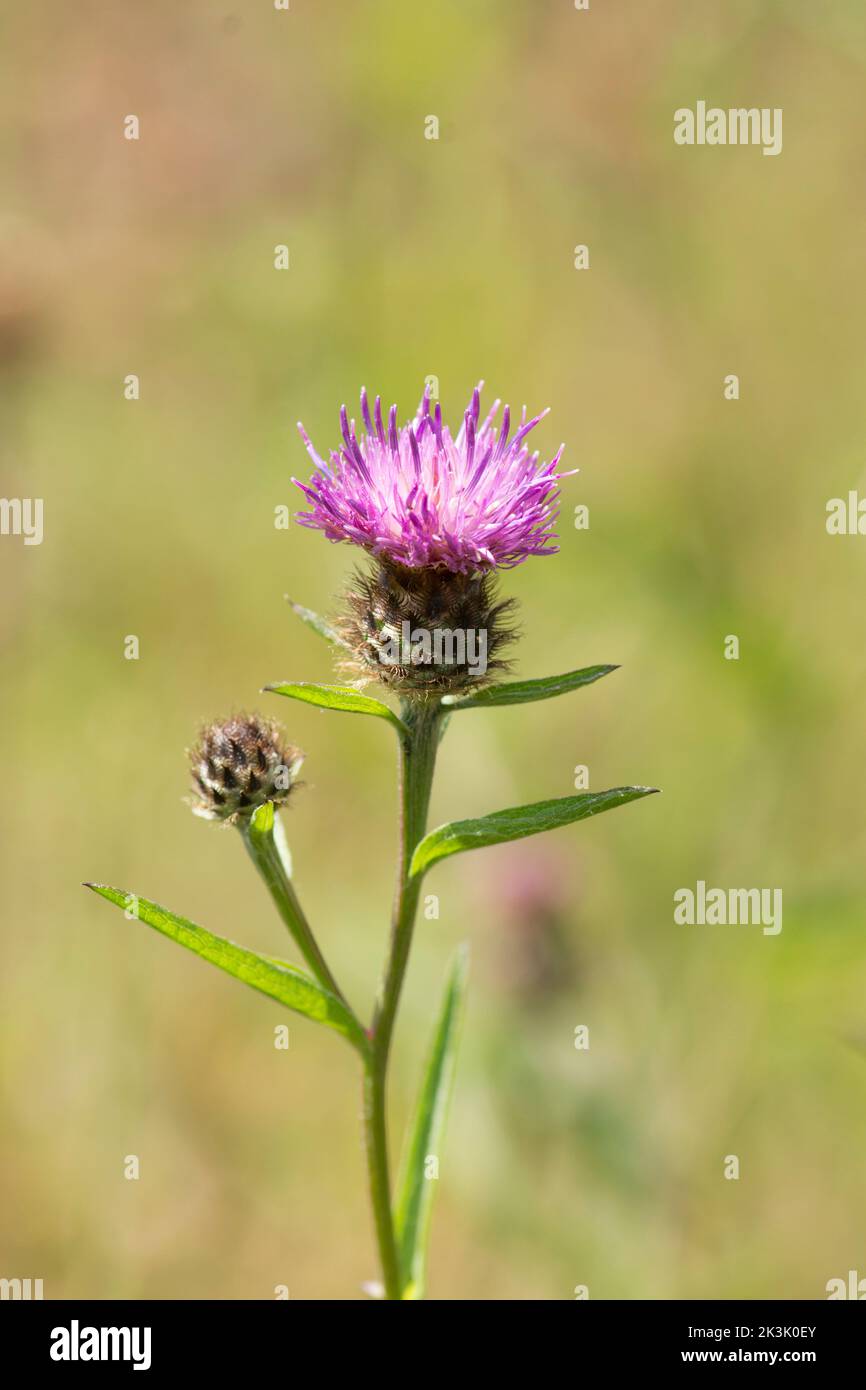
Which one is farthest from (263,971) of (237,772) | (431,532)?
(431,532)

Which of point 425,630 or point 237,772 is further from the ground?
point 425,630

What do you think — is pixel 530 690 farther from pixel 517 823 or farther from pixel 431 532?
pixel 431 532

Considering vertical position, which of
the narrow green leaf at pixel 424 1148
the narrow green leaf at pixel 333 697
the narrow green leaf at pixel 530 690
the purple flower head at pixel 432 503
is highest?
the purple flower head at pixel 432 503

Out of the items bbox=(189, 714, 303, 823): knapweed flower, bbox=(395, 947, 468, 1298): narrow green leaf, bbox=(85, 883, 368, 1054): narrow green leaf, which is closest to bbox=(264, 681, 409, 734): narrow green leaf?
bbox=(189, 714, 303, 823): knapweed flower

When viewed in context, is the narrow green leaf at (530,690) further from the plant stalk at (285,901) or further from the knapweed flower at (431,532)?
the plant stalk at (285,901)

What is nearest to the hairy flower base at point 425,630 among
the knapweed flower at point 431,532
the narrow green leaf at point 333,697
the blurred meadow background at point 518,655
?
the knapweed flower at point 431,532

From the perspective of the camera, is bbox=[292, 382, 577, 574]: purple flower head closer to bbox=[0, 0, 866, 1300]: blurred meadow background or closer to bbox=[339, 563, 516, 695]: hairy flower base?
bbox=[339, 563, 516, 695]: hairy flower base
